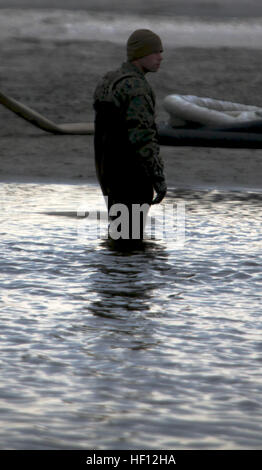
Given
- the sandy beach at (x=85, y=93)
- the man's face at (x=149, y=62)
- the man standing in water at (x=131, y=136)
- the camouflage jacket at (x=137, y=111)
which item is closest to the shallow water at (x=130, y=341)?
the man standing in water at (x=131, y=136)

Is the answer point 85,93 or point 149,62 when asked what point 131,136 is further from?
point 85,93

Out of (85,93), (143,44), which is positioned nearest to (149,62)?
(143,44)

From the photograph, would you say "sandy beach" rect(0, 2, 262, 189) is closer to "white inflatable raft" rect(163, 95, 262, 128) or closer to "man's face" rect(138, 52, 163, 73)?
"white inflatable raft" rect(163, 95, 262, 128)

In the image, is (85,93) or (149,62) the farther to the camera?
(85,93)

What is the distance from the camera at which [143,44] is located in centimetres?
703

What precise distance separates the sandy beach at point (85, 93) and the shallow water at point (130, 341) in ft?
13.9

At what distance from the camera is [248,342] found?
4695mm

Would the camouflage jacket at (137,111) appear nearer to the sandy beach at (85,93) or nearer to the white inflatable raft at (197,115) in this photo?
the sandy beach at (85,93)

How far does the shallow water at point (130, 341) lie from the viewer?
3584 millimetres

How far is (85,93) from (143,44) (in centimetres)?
1724

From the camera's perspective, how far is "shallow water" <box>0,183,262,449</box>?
3584 millimetres

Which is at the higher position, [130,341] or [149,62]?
[149,62]

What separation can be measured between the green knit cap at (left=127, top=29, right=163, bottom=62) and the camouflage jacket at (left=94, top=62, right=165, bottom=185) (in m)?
0.08

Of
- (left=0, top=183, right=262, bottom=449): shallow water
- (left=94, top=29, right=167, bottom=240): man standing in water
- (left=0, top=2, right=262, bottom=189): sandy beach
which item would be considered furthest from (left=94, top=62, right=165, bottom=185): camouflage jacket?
(left=0, top=2, right=262, bottom=189): sandy beach
